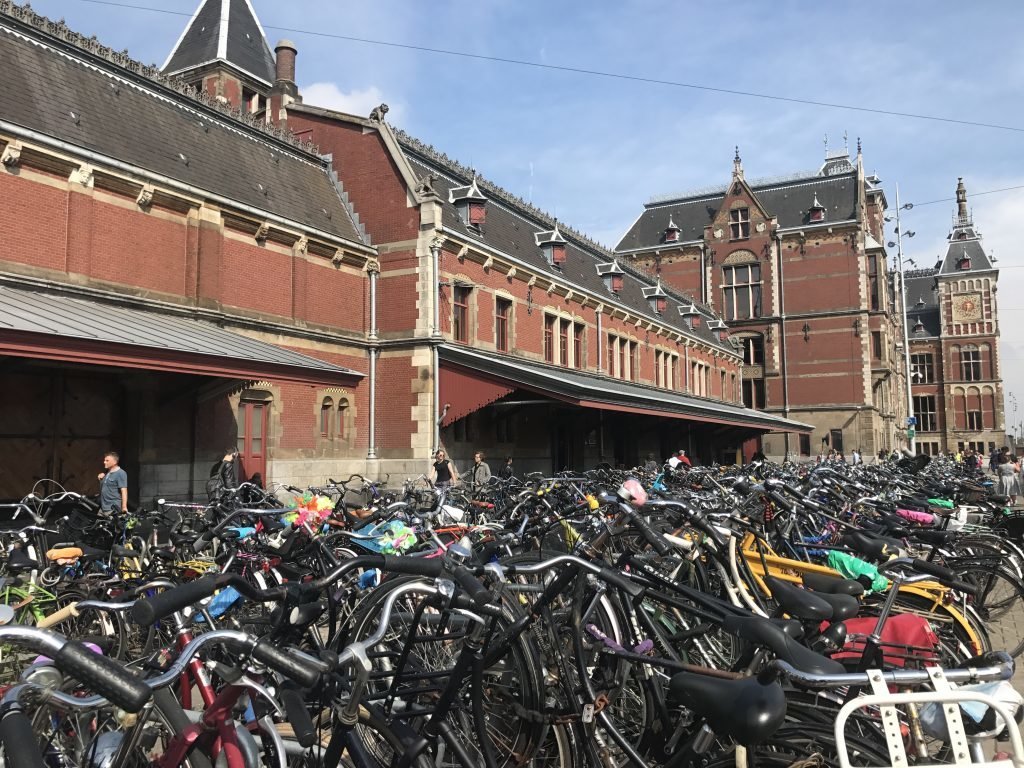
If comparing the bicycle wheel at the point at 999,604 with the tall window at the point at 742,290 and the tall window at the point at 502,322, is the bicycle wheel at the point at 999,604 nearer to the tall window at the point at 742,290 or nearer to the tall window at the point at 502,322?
the tall window at the point at 502,322

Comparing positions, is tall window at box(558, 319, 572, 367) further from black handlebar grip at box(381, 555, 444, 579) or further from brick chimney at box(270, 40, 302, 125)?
black handlebar grip at box(381, 555, 444, 579)

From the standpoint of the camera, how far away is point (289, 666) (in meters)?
1.70

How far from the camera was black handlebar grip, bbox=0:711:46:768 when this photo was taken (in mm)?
1580

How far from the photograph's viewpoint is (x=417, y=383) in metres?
17.5

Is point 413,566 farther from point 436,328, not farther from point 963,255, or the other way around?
point 963,255

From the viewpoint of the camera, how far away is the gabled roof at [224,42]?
28.6 metres

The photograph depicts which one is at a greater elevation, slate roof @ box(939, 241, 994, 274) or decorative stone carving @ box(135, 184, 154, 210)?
slate roof @ box(939, 241, 994, 274)

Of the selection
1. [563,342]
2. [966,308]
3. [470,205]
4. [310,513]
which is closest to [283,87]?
[470,205]

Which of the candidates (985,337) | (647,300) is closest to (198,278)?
(647,300)

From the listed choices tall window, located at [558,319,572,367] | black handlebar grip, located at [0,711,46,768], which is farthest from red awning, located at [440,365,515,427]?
black handlebar grip, located at [0,711,46,768]

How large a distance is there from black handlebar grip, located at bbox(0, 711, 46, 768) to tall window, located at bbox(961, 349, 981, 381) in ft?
240

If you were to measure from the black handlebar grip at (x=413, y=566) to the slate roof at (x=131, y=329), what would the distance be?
315 inches

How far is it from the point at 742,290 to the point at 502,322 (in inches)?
1015

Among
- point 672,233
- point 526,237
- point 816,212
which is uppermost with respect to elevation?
point 672,233
